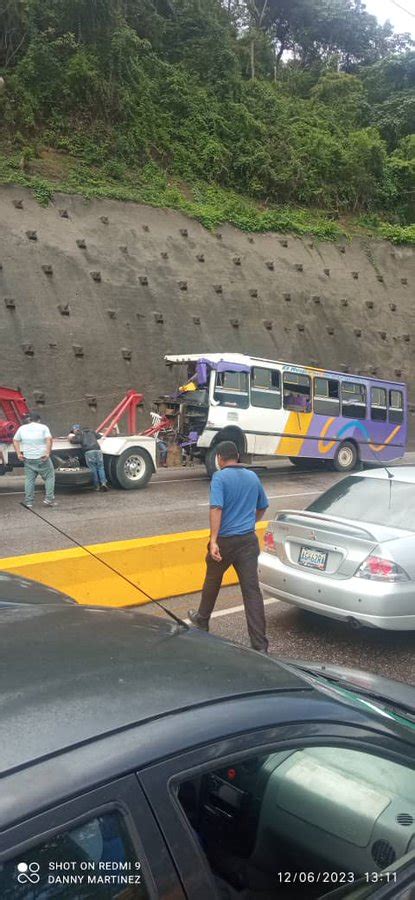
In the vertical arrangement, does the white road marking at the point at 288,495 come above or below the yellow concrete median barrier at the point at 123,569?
below

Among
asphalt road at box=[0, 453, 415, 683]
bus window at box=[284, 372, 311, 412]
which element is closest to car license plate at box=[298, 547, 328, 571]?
asphalt road at box=[0, 453, 415, 683]

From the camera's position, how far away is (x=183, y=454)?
16297 mm

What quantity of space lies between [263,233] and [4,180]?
11319 mm

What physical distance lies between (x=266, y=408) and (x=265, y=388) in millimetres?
495

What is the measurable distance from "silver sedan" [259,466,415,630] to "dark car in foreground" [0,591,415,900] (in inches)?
124

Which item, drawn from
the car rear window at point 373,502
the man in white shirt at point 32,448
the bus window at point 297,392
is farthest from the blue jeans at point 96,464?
the car rear window at point 373,502

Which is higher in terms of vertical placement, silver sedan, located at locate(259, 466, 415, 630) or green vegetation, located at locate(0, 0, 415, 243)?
green vegetation, located at locate(0, 0, 415, 243)

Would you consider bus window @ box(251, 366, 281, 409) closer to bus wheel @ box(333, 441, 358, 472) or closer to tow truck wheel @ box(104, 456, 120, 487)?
bus wheel @ box(333, 441, 358, 472)

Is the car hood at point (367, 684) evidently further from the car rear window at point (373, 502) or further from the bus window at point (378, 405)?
the bus window at point (378, 405)

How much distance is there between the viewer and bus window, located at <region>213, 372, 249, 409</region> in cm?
1611

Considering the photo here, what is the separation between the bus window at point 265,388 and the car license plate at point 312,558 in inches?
428

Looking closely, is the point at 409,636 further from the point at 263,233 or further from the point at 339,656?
the point at 263,233

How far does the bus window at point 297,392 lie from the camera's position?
57.3 ft

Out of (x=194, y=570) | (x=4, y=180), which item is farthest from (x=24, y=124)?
(x=194, y=570)
